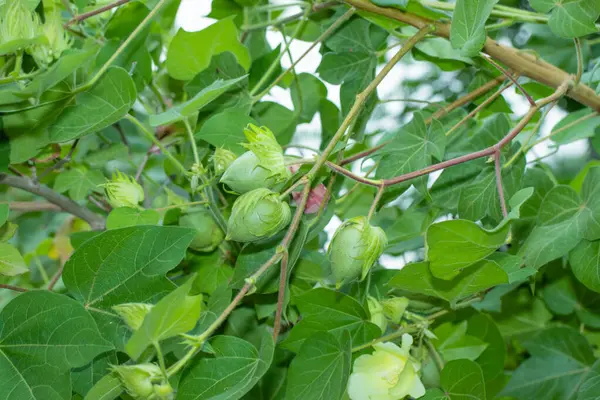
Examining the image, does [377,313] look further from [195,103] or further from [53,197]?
[53,197]

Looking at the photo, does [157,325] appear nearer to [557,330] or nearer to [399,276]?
[399,276]

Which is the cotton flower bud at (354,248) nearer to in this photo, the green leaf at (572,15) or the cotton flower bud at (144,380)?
the cotton flower bud at (144,380)

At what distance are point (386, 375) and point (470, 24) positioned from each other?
0.82 feet

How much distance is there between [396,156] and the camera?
0.53 meters

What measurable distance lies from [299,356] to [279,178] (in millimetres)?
124

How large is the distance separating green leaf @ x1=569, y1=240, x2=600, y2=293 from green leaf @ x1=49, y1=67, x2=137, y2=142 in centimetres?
35

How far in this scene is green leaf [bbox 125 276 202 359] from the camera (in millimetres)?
328

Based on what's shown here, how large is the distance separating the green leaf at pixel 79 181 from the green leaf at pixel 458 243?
350 mm

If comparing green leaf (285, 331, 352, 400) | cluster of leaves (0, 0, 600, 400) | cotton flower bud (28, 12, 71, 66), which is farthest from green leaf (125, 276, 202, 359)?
cotton flower bud (28, 12, 71, 66)

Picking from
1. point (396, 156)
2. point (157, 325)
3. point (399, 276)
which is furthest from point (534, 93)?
point (157, 325)

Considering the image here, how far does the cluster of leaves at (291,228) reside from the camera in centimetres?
41

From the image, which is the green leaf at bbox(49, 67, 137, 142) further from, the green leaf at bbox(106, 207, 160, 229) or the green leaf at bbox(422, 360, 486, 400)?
the green leaf at bbox(422, 360, 486, 400)

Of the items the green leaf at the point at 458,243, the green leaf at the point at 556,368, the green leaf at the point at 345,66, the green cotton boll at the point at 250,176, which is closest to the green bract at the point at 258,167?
the green cotton boll at the point at 250,176

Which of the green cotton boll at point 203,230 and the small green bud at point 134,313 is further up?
the small green bud at point 134,313
